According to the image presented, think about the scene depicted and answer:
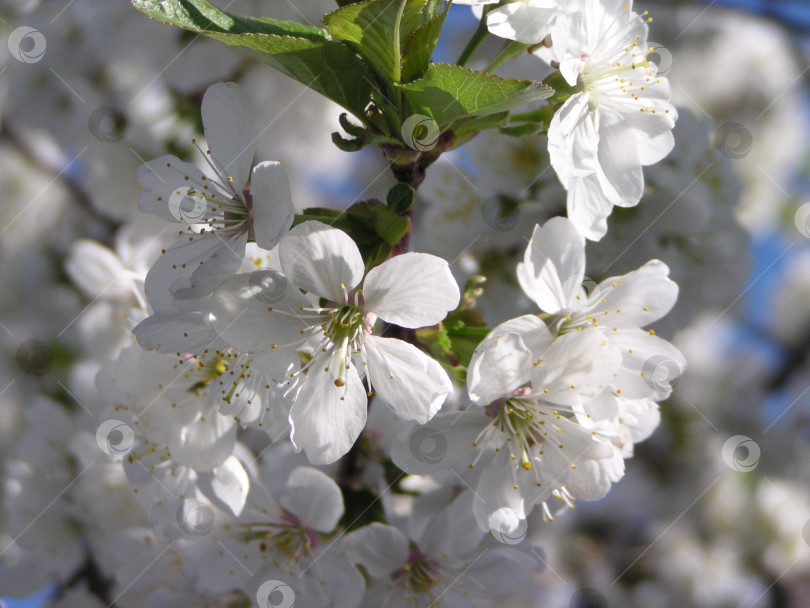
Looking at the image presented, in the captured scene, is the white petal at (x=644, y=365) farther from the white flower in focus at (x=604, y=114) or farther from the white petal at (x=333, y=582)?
the white petal at (x=333, y=582)

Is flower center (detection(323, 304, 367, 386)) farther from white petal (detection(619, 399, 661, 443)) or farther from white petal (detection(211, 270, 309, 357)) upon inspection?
white petal (detection(619, 399, 661, 443))

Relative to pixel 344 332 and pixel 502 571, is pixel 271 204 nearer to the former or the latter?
pixel 344 332

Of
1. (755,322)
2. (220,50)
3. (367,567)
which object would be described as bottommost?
(755,322)

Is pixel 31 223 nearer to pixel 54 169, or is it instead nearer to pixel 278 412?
pixel 54 169

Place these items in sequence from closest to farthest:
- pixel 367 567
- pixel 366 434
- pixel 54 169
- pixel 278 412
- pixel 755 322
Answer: pixel 278 412 → pixel 367 567 → pixel 366 434 → pixel 54 169 → pixel 755 322

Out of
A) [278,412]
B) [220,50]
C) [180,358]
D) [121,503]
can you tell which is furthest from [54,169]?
[278,412]

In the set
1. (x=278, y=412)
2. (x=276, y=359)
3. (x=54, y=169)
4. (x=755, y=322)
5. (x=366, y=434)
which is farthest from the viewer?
(x=755, y=322)

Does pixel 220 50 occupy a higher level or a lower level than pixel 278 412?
higher
